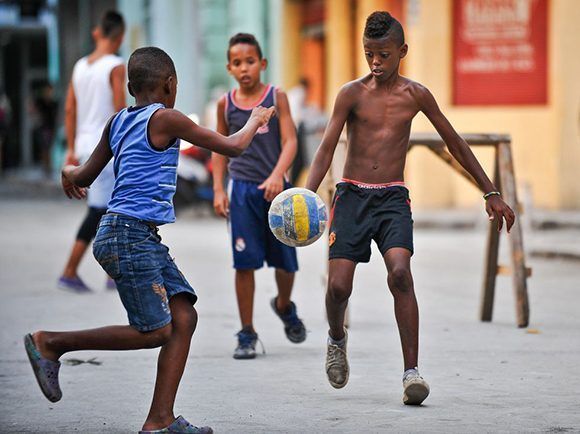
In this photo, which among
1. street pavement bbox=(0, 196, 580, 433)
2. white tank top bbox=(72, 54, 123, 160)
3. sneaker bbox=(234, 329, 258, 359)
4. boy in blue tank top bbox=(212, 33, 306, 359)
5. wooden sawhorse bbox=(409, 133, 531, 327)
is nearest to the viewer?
street pavement bbox=(0, 196, 580, 433)

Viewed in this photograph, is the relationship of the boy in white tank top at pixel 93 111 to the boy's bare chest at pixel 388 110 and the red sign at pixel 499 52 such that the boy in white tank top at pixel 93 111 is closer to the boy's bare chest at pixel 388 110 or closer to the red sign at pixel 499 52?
the boy's bare chest at pixel 388 110

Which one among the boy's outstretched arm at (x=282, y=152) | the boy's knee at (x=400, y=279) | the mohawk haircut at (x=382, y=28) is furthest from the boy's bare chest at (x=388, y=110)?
the boy's outstretched arm at (x=282, y=152)

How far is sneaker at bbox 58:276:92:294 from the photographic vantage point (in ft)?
35.9

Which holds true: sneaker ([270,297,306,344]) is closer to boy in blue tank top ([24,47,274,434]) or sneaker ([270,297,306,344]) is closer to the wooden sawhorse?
the wooden sawhorse

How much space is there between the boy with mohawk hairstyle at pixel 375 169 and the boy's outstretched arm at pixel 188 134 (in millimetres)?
965

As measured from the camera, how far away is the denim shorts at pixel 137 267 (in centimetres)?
558

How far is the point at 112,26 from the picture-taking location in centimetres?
1132

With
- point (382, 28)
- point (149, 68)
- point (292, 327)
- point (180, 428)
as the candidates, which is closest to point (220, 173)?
point (292, 327)

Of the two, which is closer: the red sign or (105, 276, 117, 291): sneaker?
(105, 276, 117, 291): sneaker

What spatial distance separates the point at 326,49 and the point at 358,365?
59.9 feet

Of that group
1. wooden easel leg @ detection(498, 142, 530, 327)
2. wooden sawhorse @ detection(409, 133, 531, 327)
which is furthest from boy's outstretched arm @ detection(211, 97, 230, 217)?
wooden easel leg @ detection(498, 142, 530, 327)

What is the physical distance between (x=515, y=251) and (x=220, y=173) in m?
2.10

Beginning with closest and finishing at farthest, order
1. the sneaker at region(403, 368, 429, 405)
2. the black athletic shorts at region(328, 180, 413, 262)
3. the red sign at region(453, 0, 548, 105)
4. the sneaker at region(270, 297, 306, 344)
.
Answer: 1. the sneaker at region(403, 368, 429, 405)
2. the black athletic shorts at region(328, 180, 413, 262)
3. the sneaker at region(270, 297, 306, 344)
4. the red sign at region(453, 0, 548, 105)

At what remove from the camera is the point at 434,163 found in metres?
20.5
